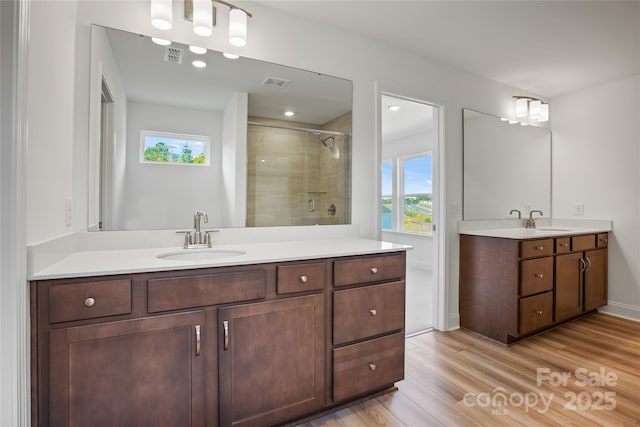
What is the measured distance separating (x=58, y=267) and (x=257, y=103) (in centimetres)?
139

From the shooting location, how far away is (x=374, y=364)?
5.91 ft

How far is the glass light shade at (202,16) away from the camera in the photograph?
5.65 ft

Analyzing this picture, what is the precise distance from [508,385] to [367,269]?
118 cm

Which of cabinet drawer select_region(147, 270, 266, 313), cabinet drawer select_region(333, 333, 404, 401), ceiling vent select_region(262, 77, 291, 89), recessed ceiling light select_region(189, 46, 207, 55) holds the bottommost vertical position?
cabinet drawer select_region(333, 333, 404, 401)

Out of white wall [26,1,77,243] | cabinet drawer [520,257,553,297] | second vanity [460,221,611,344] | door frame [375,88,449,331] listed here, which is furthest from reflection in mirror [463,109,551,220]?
white wall [26,1,77,243]

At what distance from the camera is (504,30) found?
2350mm

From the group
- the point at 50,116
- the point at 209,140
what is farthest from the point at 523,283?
the point at 50,116

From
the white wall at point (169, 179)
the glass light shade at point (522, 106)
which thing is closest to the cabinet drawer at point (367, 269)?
the white wall at point (169, 179)

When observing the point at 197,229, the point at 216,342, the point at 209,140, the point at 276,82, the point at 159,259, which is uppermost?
the point at 276,82

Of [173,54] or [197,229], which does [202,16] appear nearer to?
[173,54]

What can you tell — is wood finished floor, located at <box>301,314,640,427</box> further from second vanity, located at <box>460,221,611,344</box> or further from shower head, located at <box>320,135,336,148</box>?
shower head, located at <box>320,135,336,148</box>

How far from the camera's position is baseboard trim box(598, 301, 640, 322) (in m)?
3.18

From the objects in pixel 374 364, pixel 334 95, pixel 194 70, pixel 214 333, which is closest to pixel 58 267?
pixel 214 333

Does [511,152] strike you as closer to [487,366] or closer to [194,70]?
[487,366]
